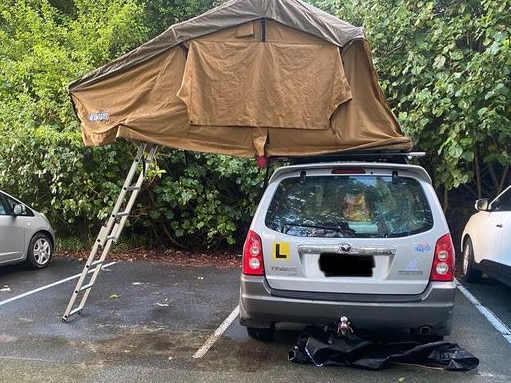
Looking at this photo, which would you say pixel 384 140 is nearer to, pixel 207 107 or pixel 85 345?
A: pixel 207 107

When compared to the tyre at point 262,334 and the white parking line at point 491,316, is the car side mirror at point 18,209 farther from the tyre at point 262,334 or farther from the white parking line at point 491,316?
the white parking line at point 491,316

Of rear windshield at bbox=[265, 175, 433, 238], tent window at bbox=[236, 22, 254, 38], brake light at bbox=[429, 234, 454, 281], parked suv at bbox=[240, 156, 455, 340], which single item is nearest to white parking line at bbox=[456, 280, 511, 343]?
parked suv at bbox=[240, 156, 455, 340]

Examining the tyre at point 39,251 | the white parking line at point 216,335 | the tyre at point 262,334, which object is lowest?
the white parking line at point 216,335

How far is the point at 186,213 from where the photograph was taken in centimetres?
935

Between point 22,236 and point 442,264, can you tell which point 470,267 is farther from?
point 22,236

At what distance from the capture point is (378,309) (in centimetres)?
394

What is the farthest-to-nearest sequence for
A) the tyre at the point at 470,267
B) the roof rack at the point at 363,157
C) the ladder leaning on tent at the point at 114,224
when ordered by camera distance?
the tyre at the point at 470,267
the ladder leaning on tent at the point at 114,224
the roof rack at the point at 363,157

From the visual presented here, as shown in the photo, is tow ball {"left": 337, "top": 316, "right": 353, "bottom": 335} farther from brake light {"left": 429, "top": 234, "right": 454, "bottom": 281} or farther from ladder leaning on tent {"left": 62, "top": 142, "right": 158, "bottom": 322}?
ladder leaning on tent {"left": 62, "top": 142, "right": 158, "bottom": 322}

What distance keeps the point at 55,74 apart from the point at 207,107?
591cm

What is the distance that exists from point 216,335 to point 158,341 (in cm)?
57

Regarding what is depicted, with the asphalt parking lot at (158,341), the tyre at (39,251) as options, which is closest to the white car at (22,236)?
the tyre at (39,251)

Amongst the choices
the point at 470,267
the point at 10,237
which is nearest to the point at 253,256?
the point at 470,267

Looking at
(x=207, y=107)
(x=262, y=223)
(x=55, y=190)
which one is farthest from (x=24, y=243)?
(x=262, y=223)

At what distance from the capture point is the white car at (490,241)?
19.9 ft
